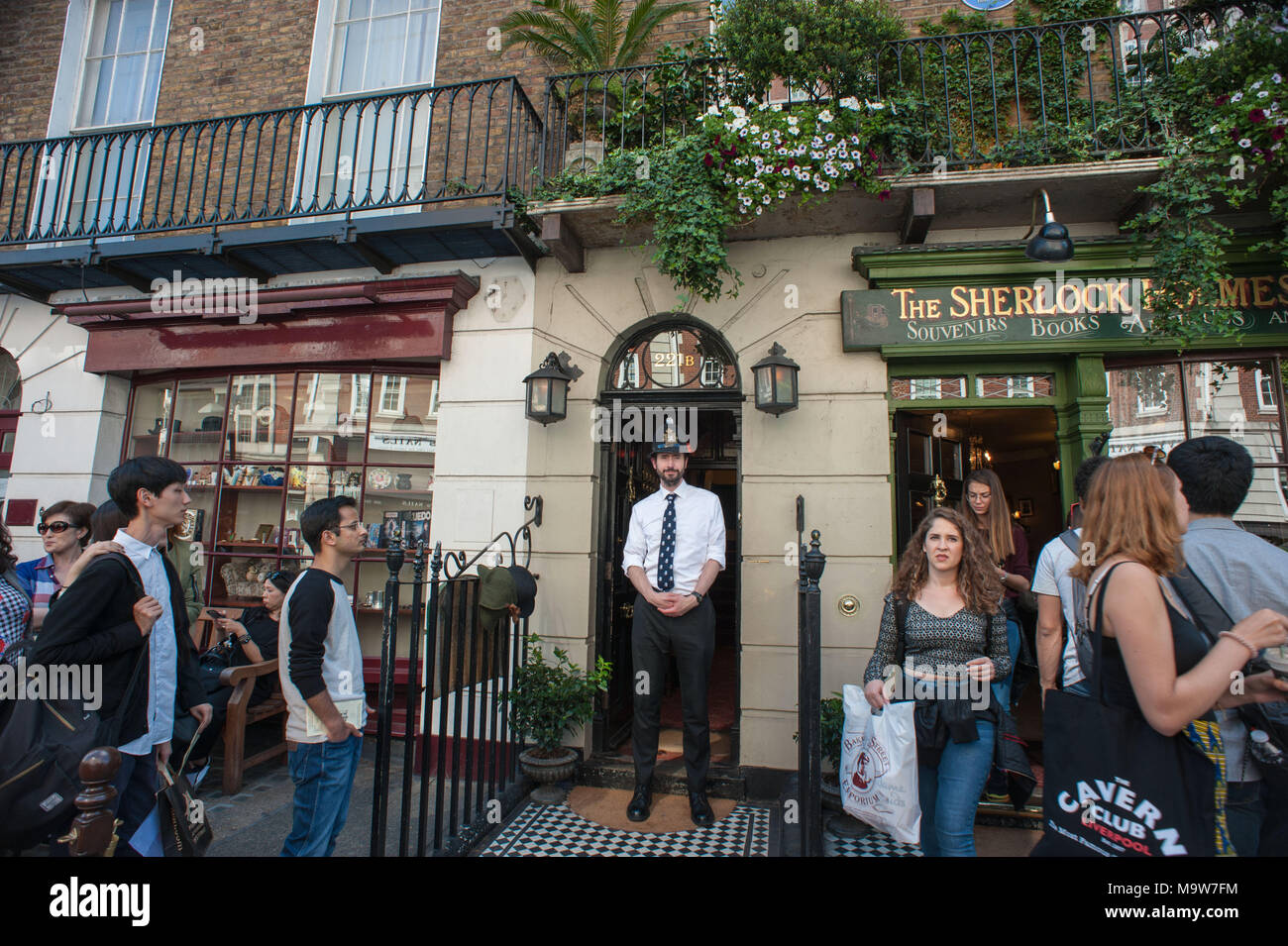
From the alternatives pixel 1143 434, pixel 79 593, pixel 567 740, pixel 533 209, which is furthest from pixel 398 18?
pixel 1143 434

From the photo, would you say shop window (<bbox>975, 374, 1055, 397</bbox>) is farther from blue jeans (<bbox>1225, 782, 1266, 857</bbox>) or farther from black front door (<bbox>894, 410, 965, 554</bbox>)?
blue jeans (<bbox>1225, 782, 1266, 857</bbox>)

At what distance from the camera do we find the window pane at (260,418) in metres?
6.10

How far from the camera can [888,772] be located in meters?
2.80

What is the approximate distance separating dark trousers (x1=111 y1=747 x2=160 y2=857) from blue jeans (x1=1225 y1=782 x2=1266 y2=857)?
13.3 ft

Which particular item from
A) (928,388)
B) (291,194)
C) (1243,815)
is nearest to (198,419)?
(291,194)

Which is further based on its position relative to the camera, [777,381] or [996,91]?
[996,91]

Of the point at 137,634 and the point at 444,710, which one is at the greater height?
the point at 137,634

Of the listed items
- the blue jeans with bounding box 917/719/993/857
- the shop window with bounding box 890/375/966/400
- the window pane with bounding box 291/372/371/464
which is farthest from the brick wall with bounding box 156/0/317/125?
the blue jeans with bounding box 917/719/993/857

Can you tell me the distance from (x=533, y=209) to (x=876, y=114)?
260 cm

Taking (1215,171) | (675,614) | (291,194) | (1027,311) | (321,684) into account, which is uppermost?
(291,194)

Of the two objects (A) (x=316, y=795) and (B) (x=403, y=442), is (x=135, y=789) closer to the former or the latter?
(A) (x=316, y=795)

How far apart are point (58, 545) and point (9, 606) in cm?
115

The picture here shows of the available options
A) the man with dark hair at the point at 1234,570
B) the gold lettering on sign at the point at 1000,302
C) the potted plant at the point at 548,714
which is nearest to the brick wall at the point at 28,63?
the potted plant at the point at 548,714

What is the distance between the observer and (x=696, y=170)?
182 inches
